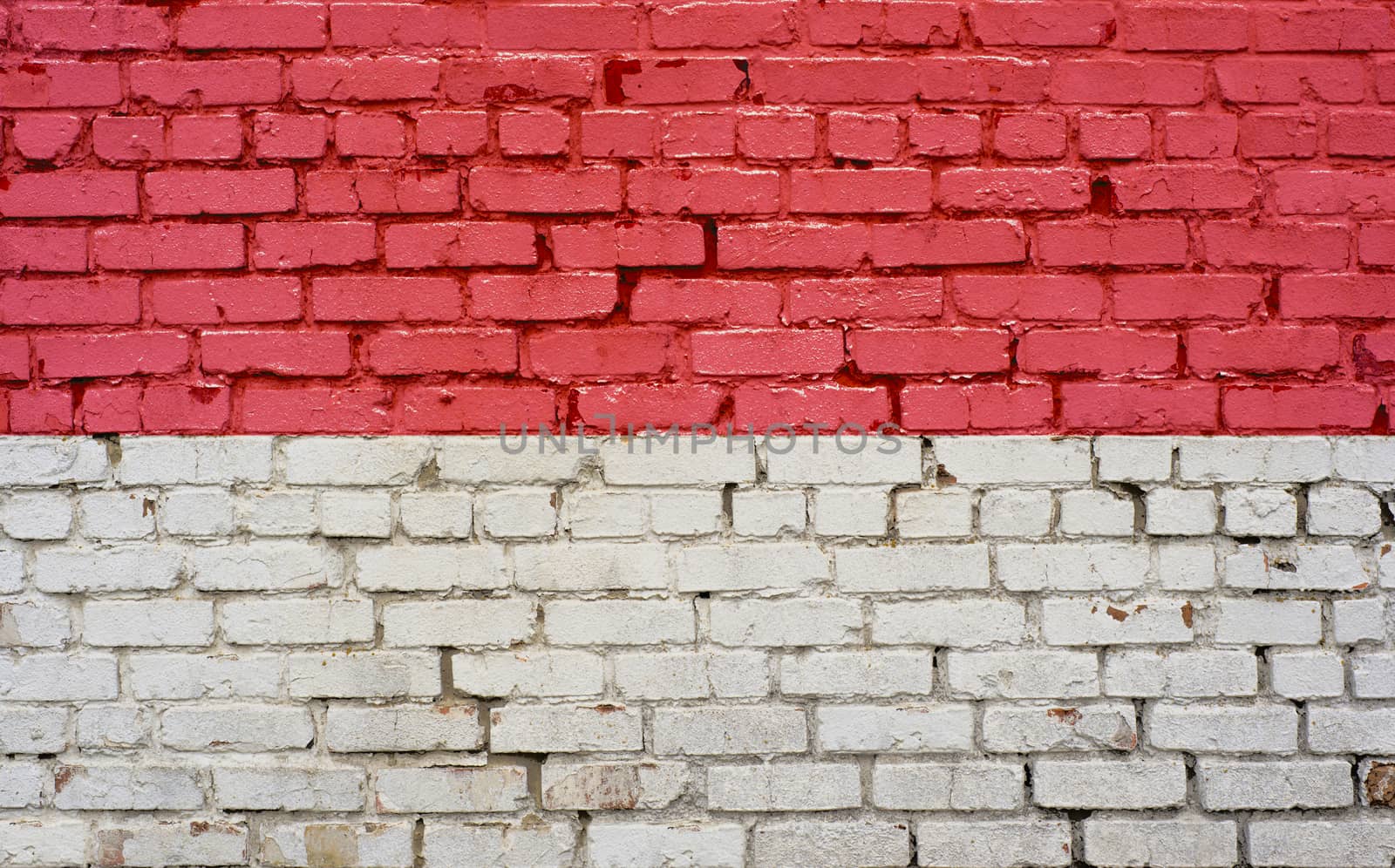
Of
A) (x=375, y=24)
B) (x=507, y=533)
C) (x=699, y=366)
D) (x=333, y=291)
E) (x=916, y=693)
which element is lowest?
(x=916, y=693)

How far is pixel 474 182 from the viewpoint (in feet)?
4.98

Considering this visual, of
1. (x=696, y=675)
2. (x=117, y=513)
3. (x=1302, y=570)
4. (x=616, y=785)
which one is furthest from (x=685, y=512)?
(x=1302, y=570)

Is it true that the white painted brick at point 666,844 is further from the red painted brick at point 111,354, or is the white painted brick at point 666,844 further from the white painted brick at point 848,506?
the red painted brick at point 111,354

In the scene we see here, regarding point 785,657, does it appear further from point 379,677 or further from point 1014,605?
point 379,677

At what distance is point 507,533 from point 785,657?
0.60 meters

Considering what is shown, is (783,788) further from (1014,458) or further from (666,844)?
(1014,458)

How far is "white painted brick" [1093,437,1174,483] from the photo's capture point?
60.2 inches

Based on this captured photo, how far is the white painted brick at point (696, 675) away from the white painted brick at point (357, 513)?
0.55 m

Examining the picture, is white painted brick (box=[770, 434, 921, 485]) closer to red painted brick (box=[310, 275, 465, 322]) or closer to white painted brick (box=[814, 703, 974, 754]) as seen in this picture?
white painted brick (box=[814, 703, 974, 754])

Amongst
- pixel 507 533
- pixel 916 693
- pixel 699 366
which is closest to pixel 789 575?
pixel 916 693

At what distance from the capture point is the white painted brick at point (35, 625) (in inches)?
60.5

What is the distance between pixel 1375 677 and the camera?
5.03 feet

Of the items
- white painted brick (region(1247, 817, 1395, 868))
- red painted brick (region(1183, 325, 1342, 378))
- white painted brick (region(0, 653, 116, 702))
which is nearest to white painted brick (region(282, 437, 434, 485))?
white painted brick (region(0, 653, 116, 702))

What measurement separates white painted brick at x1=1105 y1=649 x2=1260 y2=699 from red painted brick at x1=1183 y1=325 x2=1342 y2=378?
56cm
